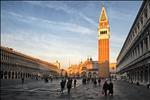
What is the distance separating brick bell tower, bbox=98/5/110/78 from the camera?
362ft

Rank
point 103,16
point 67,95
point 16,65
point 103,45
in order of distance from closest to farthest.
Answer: point 67,95 < point 103,45 < point 16,65 < point 103,16

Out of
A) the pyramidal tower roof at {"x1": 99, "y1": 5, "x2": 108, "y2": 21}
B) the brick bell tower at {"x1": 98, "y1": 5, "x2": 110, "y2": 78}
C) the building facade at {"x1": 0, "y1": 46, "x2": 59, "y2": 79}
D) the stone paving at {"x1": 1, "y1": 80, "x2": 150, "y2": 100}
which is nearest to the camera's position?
the stone paving at {"x1": 1, "y1": 80, "x2": 150, "y2": 100}

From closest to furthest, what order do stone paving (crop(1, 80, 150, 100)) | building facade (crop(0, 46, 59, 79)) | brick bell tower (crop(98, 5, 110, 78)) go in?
stone paving (crop(1, 80, 150, 100)) → building facade (crop(0, 46, 59, 79)) → brick bell tower (crop(98, 5, 110, 78))

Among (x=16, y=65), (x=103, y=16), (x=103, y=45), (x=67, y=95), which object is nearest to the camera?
(x=67, y=95)

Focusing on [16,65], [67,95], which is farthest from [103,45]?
[67,95]

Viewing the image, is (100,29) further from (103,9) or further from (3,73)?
(3,73)

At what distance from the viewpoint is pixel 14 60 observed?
384 ft

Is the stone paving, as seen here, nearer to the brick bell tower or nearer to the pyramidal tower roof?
the brick bell tower

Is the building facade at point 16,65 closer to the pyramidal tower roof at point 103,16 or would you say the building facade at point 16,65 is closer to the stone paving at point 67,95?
the pyramidal tower roof at point 103,16

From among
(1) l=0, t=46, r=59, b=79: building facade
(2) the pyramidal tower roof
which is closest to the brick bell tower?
(2) the pyramidal tower roof

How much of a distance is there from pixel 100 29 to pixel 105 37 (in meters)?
7.67

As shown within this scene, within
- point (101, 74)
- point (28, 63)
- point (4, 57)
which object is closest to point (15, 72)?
point (4, 57)

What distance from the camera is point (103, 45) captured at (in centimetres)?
11462

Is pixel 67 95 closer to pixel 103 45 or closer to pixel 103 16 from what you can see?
pixel 103 45
